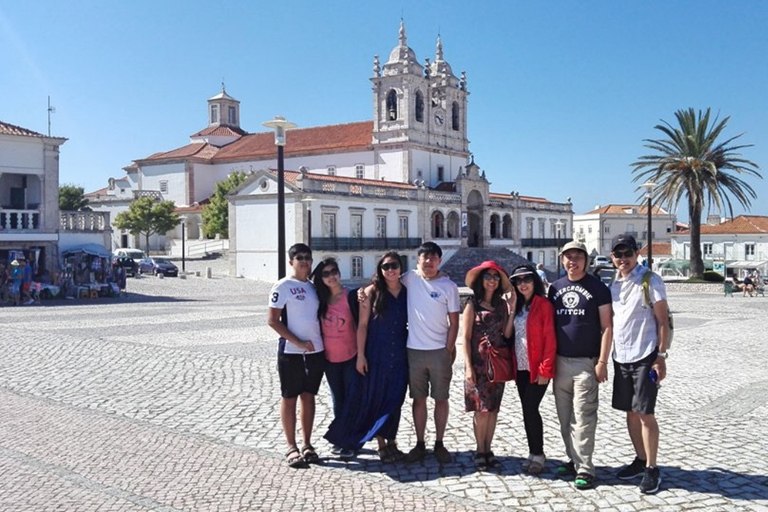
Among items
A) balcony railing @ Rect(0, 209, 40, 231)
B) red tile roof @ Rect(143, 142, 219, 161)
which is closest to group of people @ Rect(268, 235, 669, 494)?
balcony railing @ Rect(0, 209, 40, 231)

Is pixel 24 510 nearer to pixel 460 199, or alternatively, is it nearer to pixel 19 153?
pixel 19 153

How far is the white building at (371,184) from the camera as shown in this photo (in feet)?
131

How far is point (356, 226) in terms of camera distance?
41.5 m

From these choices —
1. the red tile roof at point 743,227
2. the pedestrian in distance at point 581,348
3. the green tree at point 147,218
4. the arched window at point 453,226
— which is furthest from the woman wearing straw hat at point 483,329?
the red tile roof at point 743,227

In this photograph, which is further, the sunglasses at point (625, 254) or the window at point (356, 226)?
the window at point (356, 226)

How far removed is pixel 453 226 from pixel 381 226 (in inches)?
351

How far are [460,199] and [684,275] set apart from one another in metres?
16.0

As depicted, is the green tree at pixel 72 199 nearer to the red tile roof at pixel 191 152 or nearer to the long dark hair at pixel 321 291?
the red tile roof at pixel 191 152

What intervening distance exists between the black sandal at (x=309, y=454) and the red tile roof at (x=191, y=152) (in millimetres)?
55748

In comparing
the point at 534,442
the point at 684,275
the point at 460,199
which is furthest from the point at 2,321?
the point at 684,275

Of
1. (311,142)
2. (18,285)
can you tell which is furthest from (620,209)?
(18,285)

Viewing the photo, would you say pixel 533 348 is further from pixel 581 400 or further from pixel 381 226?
pixel 381 226

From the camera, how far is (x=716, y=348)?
13414 mm

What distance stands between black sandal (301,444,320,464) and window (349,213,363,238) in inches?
1375
